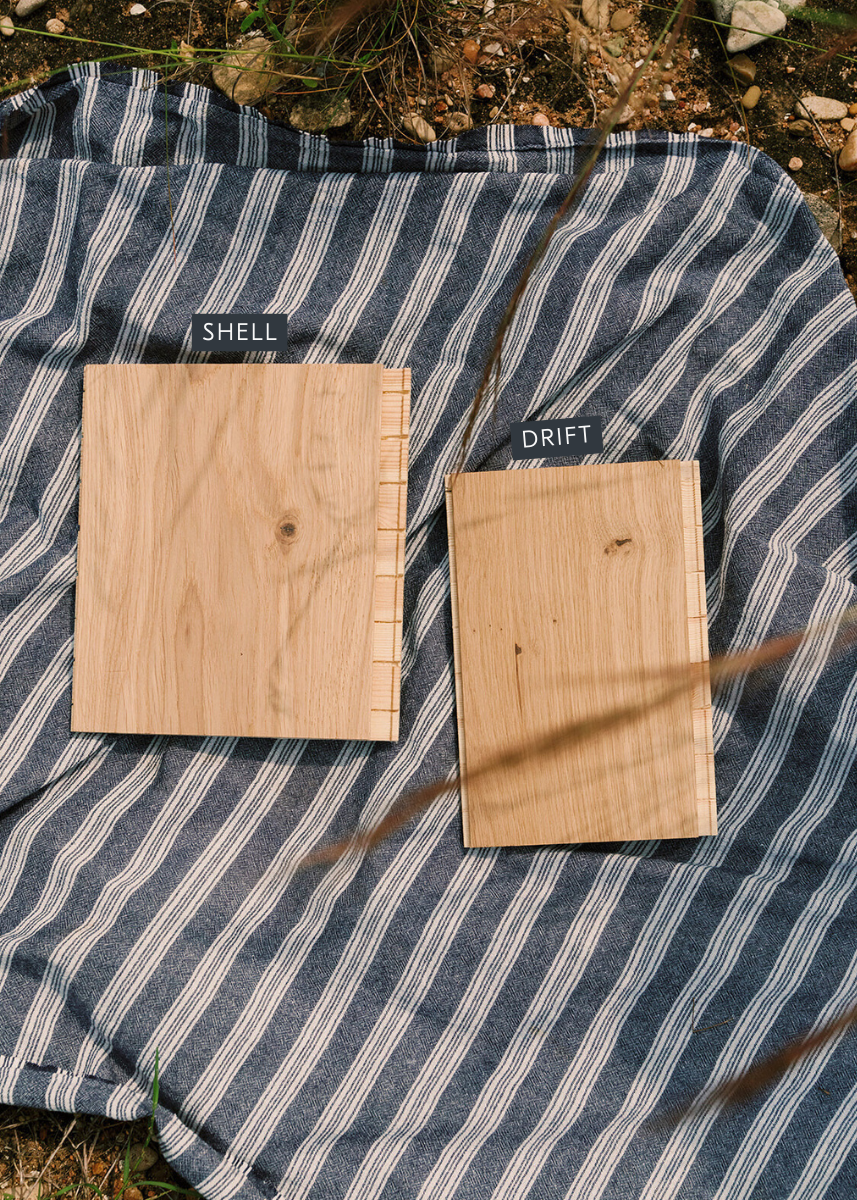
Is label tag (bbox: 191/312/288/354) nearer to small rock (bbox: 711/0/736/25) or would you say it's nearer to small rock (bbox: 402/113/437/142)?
small rock (bbox: 402/113/437/142)

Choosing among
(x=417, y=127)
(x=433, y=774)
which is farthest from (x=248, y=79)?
(x=433, y=774)

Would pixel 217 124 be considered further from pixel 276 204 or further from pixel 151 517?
pixel 151 517

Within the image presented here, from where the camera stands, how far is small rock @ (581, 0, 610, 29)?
135 cm

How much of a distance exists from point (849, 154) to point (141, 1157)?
1.75m

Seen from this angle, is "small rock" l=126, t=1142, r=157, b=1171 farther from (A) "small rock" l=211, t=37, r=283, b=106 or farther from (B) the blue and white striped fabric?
(A) "small rock" l=211, t=37, r=283, b=106

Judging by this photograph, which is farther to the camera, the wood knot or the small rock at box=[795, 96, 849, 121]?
the small rock at box=[795, 96, 849, 121]

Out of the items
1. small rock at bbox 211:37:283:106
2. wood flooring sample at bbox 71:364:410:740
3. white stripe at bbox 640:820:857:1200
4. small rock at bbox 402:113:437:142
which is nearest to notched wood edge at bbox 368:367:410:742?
wood flooring sample at bbox 71:364:410:740

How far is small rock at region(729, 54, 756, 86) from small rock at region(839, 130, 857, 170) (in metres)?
0.17

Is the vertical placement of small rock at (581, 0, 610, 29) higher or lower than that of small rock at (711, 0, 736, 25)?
lower

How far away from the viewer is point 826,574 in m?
1.21

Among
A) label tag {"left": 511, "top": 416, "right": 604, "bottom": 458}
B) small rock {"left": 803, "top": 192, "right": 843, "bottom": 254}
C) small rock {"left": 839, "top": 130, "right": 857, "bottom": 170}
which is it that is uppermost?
small rock {"left": 839, "top": 130, "right": 857, "bottom": 170}

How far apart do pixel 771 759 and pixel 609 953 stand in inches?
13.2

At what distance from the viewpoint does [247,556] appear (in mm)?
1208

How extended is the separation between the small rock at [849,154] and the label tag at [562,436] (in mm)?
553
